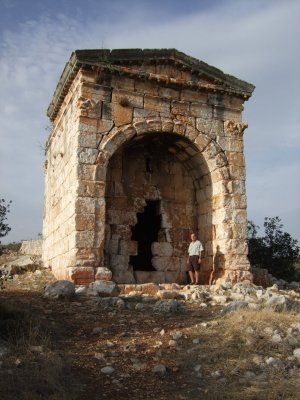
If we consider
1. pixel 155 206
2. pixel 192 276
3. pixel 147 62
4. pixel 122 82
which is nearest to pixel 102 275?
pixel 192 276

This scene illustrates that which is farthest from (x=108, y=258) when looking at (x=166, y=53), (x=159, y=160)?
(x=166, y=53)

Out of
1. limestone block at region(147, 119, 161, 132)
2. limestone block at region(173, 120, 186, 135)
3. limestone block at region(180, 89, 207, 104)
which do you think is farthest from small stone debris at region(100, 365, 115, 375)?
→ limestone block at region(180, 89, 207, 104)

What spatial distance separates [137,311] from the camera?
6.99m

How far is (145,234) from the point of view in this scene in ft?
40.8

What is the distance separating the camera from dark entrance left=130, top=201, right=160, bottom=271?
1205 cm

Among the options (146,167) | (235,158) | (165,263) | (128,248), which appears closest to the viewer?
(235,158)

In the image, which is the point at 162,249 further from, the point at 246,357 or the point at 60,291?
the point at 246,357

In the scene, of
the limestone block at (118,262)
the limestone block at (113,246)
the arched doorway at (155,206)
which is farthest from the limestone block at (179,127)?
the limestone block at (118,262)

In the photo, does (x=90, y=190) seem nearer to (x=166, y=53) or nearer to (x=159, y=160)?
(x=159, y=160)

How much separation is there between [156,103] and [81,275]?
14.3 ft

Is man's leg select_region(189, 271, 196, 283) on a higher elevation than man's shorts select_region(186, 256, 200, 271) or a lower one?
lower

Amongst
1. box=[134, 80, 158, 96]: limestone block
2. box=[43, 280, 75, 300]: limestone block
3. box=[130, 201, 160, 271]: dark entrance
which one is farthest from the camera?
box=[130, 201, 160, 271]: dark entrance

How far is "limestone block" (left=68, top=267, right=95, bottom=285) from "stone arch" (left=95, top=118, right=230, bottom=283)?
6.43ft

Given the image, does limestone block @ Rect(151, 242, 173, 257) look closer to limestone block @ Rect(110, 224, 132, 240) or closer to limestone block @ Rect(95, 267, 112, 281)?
limestone block @ Rect(110, 224, 132, 240)
